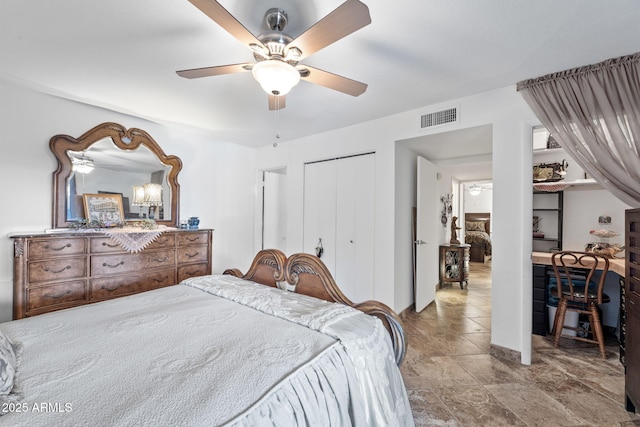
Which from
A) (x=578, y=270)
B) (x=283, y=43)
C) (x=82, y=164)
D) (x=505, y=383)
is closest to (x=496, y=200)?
(x=578, y=270)

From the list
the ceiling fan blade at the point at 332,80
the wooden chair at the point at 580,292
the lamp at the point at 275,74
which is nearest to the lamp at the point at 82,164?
the lamp at the point at 275,74

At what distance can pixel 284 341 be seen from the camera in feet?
3.71

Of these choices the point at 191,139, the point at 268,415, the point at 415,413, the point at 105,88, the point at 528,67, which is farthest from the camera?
the point at 191,139

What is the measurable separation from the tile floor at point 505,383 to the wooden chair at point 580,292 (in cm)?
16

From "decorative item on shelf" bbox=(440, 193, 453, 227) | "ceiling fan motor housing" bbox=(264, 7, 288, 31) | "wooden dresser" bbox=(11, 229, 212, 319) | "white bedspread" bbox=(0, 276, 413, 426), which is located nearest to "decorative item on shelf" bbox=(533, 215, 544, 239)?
"decorative item on shelf" bbox=(440, 193, 453, 227)

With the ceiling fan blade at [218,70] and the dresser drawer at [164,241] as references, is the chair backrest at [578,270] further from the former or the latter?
the dresser drawer at [164,241]

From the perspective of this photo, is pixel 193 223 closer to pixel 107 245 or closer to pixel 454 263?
pixel 107 245

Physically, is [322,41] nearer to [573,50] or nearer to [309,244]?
[573,50]

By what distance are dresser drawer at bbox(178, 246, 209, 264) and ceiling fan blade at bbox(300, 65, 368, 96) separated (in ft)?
8.20

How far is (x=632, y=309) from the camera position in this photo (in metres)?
1.68

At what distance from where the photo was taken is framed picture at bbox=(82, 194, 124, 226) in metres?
2.79

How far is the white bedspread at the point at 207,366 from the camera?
77 centimetres

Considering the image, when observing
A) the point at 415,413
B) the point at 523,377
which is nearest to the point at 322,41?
the point at 415,413

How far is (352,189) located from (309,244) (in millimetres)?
1032
